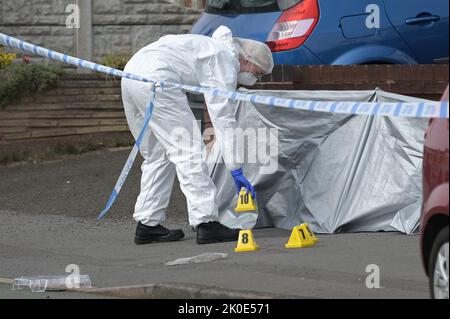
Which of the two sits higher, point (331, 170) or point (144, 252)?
point (331, 170)

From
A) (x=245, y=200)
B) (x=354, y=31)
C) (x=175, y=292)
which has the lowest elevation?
(x=175, y=292)

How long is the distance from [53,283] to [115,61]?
25.0 ft

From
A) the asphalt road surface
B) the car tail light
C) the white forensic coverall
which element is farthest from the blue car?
the asphalt road surface

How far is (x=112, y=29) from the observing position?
1655cm

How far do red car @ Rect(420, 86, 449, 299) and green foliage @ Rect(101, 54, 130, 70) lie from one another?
950 centimetres

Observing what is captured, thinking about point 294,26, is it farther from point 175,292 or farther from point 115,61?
point 115,61

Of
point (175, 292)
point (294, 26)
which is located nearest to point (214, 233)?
point (175, 292)

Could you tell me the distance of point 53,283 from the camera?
27.9 ft

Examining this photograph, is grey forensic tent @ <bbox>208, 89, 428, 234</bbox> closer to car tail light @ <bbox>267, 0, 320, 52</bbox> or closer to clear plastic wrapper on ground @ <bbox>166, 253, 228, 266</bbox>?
car tail light @ <bbox>267, 0, 320, 52</bbox>

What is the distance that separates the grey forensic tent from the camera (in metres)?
9.95

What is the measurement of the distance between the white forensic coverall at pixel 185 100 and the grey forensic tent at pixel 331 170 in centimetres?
63

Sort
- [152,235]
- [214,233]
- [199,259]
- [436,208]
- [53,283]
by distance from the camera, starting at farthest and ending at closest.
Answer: [152,235] → [214,233] → [199,259] → [53,283] → [436,208]
